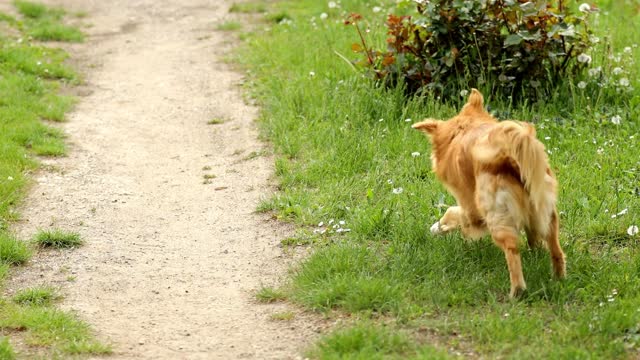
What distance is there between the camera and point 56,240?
643cm

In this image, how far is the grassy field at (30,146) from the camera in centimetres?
505

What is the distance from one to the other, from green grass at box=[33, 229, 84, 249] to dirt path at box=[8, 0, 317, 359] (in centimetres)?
11

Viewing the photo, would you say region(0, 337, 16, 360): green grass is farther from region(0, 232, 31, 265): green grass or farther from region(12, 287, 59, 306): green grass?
region(0, 232, 31, 265): green grass

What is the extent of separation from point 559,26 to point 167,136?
3.59 m

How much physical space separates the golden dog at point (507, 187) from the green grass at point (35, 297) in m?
2.41

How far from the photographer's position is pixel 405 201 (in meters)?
6.60

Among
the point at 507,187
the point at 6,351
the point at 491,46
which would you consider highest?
the point at 507,187

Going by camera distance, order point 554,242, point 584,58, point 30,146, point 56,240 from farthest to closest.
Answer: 1. point 30,146
2. point 584,58
3. point 56,240
4. point 554,242

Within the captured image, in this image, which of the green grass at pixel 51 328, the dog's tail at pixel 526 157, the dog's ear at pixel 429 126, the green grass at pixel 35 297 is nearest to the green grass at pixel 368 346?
the dog's tail at pixel 526 157

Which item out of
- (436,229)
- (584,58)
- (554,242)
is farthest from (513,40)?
(554,242)

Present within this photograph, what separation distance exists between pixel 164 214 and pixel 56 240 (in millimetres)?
913

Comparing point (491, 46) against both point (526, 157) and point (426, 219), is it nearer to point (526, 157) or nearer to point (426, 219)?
point (426, 219)

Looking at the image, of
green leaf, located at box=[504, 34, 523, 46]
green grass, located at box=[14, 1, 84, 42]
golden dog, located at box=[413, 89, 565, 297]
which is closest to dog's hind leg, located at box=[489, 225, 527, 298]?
golden dog, located at box=[413, 89, 565, 297]

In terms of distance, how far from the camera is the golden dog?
4852 mm
